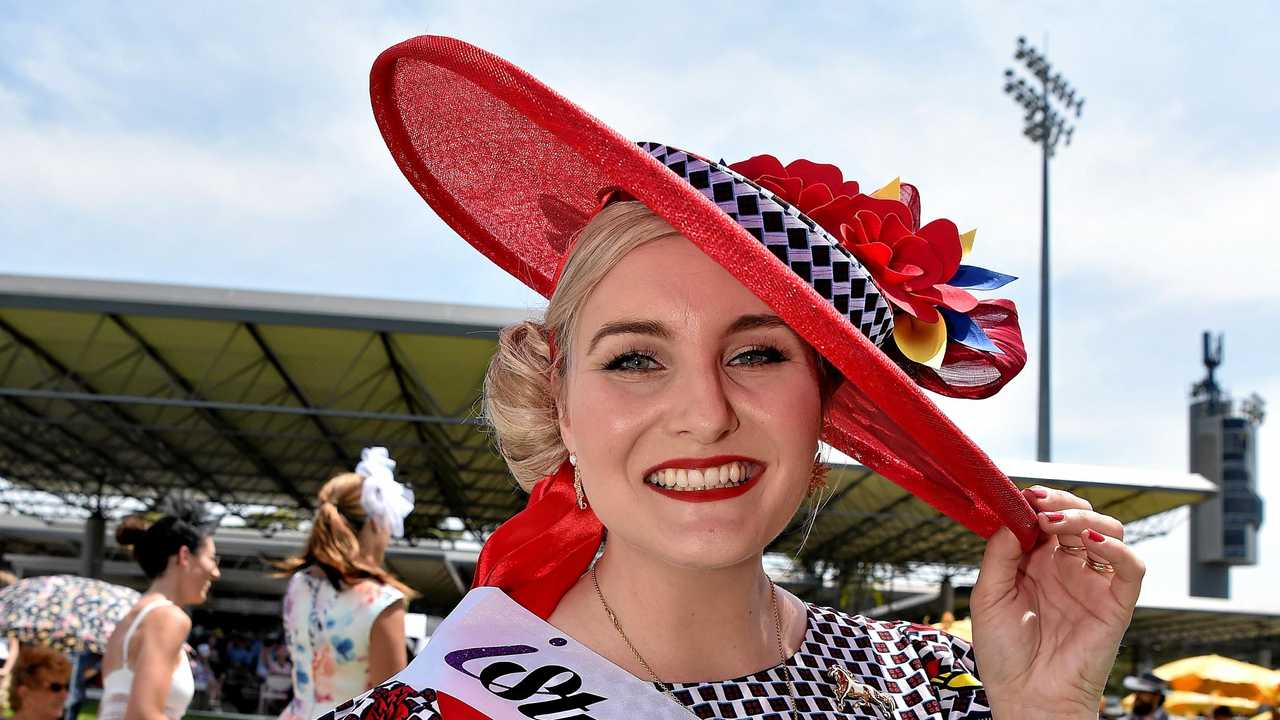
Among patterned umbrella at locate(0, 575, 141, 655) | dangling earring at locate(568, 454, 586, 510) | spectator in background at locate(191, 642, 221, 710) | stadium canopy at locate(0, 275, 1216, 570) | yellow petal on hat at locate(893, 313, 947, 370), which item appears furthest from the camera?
spectator in background at locate(191, 642, 221, 710)

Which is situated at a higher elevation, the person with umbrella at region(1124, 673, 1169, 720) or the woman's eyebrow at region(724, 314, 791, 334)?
the woman's eyebrow at region(724, 314, 791, 334)

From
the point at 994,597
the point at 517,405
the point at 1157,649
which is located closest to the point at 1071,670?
the point at 994,597

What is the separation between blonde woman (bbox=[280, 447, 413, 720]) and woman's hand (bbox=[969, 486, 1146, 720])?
276 cm

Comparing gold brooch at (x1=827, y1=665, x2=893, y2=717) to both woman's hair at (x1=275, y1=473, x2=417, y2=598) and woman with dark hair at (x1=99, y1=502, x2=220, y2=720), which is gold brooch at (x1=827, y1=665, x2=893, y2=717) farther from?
woman with dark hair at (x1=99, y1=502, x2=220, y2=720)

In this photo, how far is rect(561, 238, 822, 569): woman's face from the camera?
142 cm

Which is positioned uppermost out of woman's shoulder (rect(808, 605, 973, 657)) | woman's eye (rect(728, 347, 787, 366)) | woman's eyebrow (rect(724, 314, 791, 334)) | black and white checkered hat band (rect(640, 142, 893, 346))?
black and white checkered hat band (rect(640, 142, 893, 346))

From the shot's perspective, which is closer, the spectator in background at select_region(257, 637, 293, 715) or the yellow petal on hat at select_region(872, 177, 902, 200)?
the yellow petal on hat at select_region(872, 177, 902, 200)

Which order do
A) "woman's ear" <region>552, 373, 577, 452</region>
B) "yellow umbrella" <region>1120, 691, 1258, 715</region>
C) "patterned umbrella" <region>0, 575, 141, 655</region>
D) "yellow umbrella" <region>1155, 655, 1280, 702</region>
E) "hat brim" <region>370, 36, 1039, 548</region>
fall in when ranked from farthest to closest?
"yellow umbrella" <region>1120, 691, 1258, 715</region>
"yellow umbrella" <region>1155, 655, 1280, 702</region>
"patterned umbrella" <region>0, 575, 141, 655</region>
"woman's ear" <region>552, 373, 577, 452</region>
"hat brim" <region>370, 36, 1039, 548</region>

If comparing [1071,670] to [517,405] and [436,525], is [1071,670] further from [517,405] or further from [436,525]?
[436,525]

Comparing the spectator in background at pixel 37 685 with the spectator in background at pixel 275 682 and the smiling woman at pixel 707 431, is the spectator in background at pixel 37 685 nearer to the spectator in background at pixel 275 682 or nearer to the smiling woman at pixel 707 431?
the smiling woman at pixel 707 431

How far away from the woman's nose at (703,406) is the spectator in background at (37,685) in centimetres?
438

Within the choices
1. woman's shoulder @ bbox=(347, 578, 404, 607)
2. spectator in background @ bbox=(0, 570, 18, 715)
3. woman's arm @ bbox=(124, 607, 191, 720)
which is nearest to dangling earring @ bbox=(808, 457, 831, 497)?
woman's shoulder @ bbox=(347, 578, 404, 607)

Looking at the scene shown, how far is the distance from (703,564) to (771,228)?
42 centimetres

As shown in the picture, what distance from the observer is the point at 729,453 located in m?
1.41
